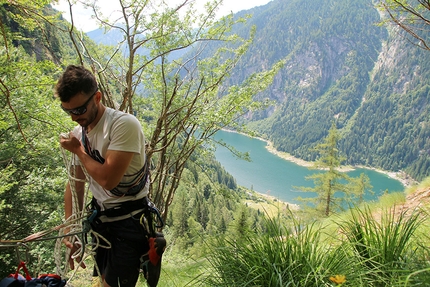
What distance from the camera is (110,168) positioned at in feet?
5.05

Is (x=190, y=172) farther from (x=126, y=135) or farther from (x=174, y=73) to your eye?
(x=126, y=135)

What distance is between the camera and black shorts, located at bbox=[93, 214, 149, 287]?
6.00ft

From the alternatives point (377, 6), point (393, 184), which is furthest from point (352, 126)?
point (377, 6)

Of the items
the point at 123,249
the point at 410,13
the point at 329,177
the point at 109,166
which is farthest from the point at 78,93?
the point at 329,177

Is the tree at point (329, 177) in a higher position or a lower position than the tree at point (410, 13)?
lower

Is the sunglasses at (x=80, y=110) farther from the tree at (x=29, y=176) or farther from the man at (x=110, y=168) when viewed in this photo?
the tree at (x=29, y=176)

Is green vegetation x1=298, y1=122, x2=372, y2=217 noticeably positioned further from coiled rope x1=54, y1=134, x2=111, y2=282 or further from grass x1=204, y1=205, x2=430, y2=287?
coiled rope x1=54, y1=134, x2=111, y2=282

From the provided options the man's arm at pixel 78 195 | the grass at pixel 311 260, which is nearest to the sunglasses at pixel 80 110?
the man's arm at pixel 78 195

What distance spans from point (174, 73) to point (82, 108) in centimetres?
420

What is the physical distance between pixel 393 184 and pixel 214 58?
114 meters

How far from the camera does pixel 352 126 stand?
16712 cm

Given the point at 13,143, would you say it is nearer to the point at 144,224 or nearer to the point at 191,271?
the point at 191,271

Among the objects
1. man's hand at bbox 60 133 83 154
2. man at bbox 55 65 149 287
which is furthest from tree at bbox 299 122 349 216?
man's hand at bbox 60 133 83 154

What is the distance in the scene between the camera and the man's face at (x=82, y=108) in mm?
1601
